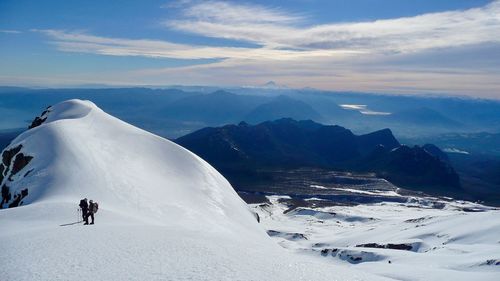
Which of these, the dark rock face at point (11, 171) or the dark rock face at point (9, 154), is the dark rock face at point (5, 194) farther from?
the dark rock face at point (9, 154)

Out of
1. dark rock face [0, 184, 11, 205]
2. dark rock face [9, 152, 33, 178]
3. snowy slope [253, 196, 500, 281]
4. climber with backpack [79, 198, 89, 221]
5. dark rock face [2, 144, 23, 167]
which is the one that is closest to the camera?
climber with backpack [79, 198, 89, 221]

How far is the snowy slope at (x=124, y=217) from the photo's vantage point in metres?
19.0

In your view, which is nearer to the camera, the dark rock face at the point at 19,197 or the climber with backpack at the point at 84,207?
the climber with backpack at the point at 84,207

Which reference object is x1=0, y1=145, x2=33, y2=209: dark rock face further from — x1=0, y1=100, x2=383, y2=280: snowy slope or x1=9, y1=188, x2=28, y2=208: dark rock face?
x1=0, y1=100, x2=383, y2=280: snowy slope

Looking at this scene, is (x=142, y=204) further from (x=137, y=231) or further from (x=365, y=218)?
(x=365, y=218)

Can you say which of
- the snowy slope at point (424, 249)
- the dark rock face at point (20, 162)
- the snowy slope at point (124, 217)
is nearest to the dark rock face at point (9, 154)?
the snowy slope at point (124, 217)

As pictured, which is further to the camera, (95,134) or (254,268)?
(95,134)

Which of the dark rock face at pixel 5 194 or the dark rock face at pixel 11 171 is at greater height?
the dark rock face at pixel 11 171

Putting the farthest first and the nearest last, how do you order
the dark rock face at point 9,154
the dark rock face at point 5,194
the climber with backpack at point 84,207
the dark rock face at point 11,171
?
the dark rock face at point 9,154, the dark rock face at point 5,194, the dark rock face at point 11,171, the climber with backpack at point 84,207

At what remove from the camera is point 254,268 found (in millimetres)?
19594

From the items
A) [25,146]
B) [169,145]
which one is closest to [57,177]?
[25,146]

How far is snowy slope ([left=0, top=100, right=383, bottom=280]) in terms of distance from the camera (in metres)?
19.0

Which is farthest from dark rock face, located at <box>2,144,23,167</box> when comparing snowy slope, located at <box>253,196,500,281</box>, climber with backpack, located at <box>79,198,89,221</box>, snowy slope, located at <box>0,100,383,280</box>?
snowy slope, located at <box>253,196,500,281</box>

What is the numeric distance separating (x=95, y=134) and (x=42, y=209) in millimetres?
41663
